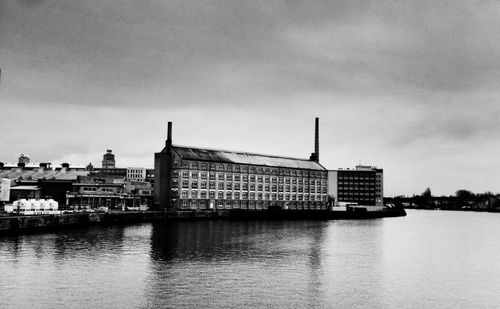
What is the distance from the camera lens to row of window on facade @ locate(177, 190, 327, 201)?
417ft

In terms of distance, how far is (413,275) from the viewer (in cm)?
3953

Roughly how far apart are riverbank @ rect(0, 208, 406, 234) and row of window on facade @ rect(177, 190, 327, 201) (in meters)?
6.07

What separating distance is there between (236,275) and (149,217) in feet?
248

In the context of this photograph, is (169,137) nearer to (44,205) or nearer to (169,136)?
(169,136)

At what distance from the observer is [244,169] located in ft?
460

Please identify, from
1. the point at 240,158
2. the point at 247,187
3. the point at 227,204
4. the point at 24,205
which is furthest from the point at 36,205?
the point at 240,158

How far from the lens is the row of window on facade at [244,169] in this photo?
126 m

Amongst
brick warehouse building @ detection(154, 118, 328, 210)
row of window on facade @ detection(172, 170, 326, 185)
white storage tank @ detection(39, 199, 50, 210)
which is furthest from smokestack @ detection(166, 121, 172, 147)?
white storage tank @ detection(39, 199, 50, 210)

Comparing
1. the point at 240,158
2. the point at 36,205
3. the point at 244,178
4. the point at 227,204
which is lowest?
the point at 227,204

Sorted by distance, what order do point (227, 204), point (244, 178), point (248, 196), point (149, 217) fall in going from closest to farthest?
point (149, 217), point (227, 204), point (244, 178), point (248, 196)

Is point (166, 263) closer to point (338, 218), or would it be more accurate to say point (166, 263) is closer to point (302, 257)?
point (302, 257)

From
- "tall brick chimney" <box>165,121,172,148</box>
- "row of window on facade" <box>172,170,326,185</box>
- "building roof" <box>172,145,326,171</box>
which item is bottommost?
"row of window on facade" <box>172,170,326,185</box>

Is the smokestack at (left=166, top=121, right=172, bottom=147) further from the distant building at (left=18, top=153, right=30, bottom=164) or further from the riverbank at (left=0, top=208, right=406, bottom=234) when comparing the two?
the distant building at (left=18, top=153, right=30, bottom=164)

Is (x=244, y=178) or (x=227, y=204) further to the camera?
(x=244, y=178)
